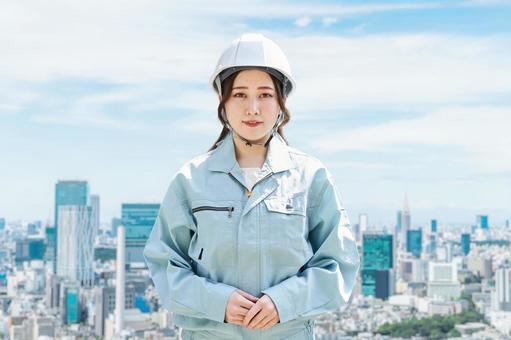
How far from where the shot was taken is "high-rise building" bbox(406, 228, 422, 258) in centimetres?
3481

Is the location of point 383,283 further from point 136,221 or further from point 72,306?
point 72,306

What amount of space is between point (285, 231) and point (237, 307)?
0.11 metres

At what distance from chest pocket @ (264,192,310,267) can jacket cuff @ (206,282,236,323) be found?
69 mm

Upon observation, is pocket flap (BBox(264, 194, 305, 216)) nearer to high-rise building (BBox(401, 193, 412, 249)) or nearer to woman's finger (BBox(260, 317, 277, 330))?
woman's finger (BBox(260, 317, 277, 330))

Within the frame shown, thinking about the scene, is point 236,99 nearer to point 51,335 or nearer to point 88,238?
point 51,335

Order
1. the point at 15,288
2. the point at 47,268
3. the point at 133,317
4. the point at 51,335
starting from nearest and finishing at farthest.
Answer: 1. the point at 51,335
2. the point at 133,317
3. the point at 15,288
4. the point at 47,268

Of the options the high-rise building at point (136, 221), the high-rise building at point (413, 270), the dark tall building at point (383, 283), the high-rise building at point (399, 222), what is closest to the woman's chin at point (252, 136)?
the dark tall building at point (383, 283)

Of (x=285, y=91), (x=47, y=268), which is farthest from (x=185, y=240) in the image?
(x=47, y=268)

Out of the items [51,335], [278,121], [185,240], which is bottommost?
[51,335]

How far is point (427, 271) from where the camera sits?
93.7 ft

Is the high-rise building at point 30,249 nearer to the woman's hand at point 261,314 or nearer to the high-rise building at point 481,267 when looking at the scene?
the high-rise building at point 481,267

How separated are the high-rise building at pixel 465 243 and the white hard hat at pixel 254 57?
32050 mm

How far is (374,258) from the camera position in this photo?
2972cm

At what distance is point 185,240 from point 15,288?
1032 inches
